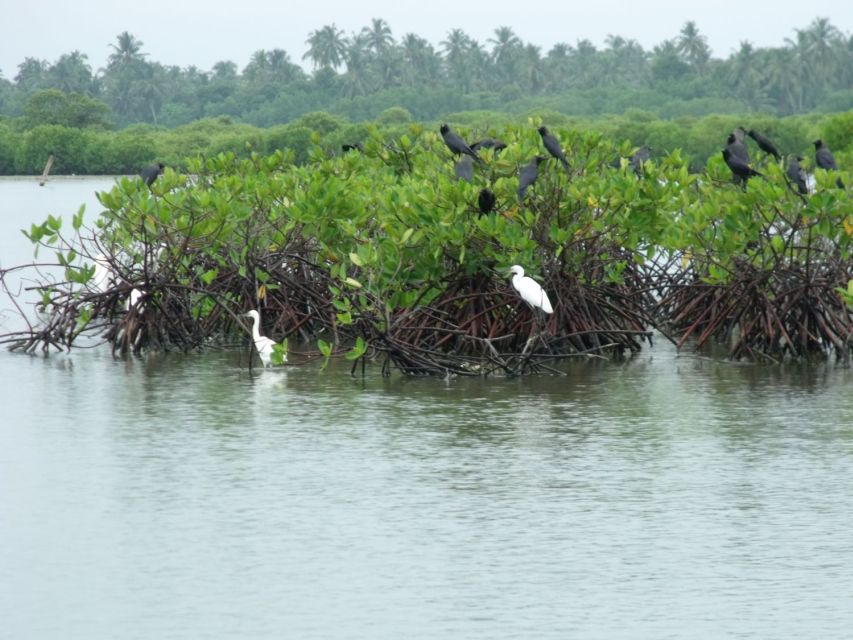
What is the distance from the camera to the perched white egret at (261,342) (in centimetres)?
1490

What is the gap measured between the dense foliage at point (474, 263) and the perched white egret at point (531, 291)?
0.31 m

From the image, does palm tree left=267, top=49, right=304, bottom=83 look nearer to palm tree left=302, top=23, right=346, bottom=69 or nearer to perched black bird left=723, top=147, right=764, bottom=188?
palm tree left=302, top=23, right=346, bottom=69

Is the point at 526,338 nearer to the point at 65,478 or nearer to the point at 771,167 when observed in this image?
the point at 771,167

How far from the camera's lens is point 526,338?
1509cm

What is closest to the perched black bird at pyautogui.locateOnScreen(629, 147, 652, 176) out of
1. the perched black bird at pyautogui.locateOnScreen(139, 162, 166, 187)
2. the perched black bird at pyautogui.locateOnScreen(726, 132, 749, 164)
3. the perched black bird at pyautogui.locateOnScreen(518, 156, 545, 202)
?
the perched black bird at pyautogui.locateOnScreen(726, 132, 749, 164)

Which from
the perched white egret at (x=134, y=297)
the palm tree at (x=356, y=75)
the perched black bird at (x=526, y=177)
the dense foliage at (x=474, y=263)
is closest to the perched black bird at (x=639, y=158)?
the dense foliage at (x=474, y=263)

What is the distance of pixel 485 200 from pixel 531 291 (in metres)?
0.94

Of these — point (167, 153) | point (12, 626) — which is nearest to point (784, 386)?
point (12, 626)

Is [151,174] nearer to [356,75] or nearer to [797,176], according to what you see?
[797,176]

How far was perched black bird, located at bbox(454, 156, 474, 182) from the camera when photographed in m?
14.9

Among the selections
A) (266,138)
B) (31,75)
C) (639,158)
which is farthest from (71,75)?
(639,158)

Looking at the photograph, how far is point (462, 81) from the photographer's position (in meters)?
136

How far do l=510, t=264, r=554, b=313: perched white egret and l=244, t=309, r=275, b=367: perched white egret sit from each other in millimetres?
2212

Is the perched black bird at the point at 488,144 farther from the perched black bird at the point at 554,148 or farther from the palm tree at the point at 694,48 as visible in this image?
the palm tree at the point at 694,48
